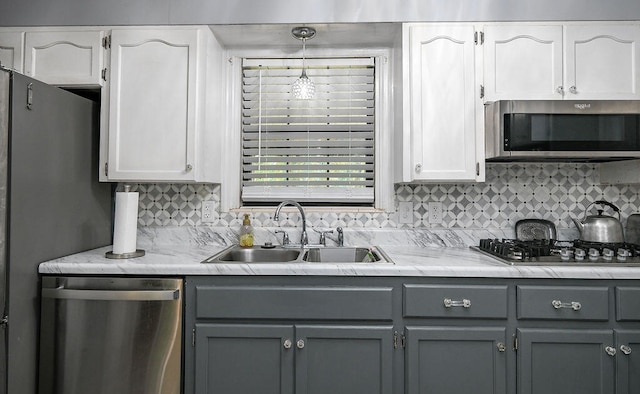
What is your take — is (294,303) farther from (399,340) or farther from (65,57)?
(65,57)

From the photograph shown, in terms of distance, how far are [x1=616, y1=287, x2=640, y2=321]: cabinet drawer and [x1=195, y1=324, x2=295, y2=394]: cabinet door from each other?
1367mm

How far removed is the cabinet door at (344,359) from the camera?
1631mm

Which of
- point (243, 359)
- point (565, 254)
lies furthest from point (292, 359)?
point (565, 254)

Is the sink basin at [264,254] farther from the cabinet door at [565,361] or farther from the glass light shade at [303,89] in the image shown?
the cabinet door at [565,361]

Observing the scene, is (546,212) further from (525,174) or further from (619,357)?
(619,357)

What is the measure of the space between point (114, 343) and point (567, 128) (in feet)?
7.53

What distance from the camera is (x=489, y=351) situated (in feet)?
5.31

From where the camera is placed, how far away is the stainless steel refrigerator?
1.52m

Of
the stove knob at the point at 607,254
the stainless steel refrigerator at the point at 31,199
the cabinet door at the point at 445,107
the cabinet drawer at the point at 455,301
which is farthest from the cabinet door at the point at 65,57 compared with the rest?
the stove knob at the point at 607,254

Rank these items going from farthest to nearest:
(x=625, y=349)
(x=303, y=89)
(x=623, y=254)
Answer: (x=303, y=89), (x=623, y=254), (x=625, y=349)

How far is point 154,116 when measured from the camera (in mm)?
2010

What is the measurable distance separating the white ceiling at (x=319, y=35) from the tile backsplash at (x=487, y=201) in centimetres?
89

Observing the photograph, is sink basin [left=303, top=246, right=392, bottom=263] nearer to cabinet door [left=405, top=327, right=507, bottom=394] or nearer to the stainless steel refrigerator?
cabinet door [left=405, top=327, right=507, bottom=394]

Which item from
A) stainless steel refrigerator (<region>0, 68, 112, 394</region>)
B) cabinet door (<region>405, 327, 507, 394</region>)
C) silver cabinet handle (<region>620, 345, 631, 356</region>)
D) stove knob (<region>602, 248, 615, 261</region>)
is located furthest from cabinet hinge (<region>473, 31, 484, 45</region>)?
stainless steel refrigerator (<region>0, 68, 112, 394</region>)
